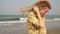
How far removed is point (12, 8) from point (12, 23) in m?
0.97

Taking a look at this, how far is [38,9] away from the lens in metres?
0.82

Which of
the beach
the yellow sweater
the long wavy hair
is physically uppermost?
the long wavy hair

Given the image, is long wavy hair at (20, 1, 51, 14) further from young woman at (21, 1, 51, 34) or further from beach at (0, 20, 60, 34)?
beach at (0, 20, 60, 34)

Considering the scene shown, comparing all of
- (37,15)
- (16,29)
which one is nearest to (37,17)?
(37,15)

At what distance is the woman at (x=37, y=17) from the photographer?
794mm

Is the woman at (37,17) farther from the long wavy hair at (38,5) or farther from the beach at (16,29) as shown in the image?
the beach at (16,29)

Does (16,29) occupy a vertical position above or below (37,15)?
below

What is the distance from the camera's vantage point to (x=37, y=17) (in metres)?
0.82

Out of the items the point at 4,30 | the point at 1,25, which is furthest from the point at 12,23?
the point at 4,30

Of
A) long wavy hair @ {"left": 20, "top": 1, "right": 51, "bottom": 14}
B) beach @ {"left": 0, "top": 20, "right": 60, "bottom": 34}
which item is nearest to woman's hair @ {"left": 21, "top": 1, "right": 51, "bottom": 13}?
long wavy hair @ {"left": 20, "top": 1, "right": 51, "bottom": 14}

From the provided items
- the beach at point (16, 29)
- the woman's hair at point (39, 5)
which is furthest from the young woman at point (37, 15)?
the beach at point (16, 29)

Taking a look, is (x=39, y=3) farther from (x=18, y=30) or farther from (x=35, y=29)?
(x=18, y=30)

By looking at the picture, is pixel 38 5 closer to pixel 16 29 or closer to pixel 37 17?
pixel 37 17

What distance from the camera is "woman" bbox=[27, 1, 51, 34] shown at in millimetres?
794
